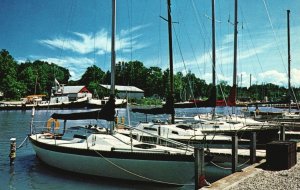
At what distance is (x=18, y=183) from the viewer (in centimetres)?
1595

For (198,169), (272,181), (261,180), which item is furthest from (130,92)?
(272,181)

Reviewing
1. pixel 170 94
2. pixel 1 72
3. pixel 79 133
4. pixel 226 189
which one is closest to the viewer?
pixel 226 189

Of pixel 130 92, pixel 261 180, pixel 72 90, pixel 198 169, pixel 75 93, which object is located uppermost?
pixel 72 90

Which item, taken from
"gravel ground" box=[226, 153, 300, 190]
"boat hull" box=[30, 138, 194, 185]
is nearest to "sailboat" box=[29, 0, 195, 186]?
"boat hull" box=[30, 138, 194, 185]

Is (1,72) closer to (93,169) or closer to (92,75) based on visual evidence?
(92,75)

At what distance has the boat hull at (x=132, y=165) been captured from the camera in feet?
42.7

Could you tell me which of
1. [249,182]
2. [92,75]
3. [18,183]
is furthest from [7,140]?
[92,75]

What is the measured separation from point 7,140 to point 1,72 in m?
86.8

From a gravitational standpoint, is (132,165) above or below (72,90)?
below

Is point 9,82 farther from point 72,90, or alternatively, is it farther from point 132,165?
point 132,165

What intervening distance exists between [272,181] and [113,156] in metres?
6.89

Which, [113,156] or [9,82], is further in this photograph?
[9,82]

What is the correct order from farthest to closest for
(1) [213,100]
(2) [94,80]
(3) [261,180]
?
(2) [94,80] < (1) [213,100] < (3) [261,180]

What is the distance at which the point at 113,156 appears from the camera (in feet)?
45.6
